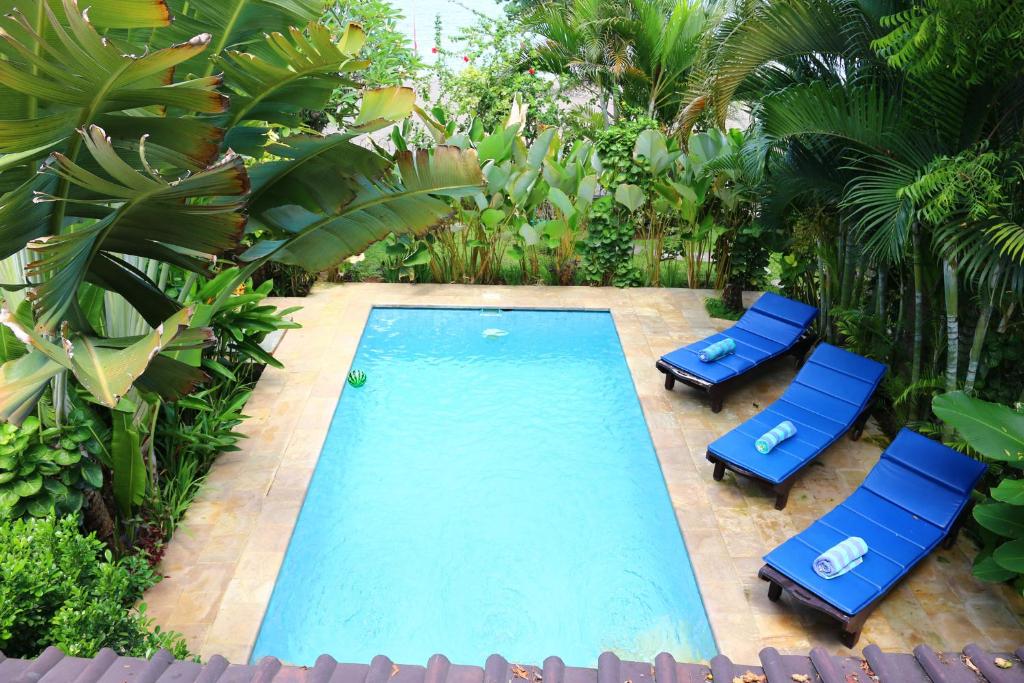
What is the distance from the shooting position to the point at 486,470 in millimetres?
6680

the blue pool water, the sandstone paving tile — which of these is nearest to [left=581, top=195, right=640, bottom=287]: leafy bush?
the blue pool water

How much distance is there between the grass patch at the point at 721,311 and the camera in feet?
30.9

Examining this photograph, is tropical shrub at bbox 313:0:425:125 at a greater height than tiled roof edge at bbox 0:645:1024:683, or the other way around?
tropical shrub at bbox 313:0:425:125

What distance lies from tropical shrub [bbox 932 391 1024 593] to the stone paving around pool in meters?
0.37

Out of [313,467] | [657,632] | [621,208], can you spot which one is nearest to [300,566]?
[313,467]

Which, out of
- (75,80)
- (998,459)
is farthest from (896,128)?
(75,80)

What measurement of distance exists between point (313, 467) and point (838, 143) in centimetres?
484

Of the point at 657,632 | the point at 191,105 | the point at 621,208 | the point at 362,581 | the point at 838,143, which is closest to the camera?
the point at 191,105

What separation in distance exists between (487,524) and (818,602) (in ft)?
7.78

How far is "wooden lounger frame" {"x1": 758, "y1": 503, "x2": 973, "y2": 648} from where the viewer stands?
4555 mm

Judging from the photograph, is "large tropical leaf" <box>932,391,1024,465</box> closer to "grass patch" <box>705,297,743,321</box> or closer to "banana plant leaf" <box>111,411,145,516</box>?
"grass patch" <box>705,297,743,321</box>

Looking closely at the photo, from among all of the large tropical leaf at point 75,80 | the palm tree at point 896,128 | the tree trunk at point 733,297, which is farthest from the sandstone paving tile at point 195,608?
the tree trunk at point 733,297

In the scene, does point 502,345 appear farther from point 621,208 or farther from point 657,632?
point 657,632

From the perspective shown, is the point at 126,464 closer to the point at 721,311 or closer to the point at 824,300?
the point at 824,300
